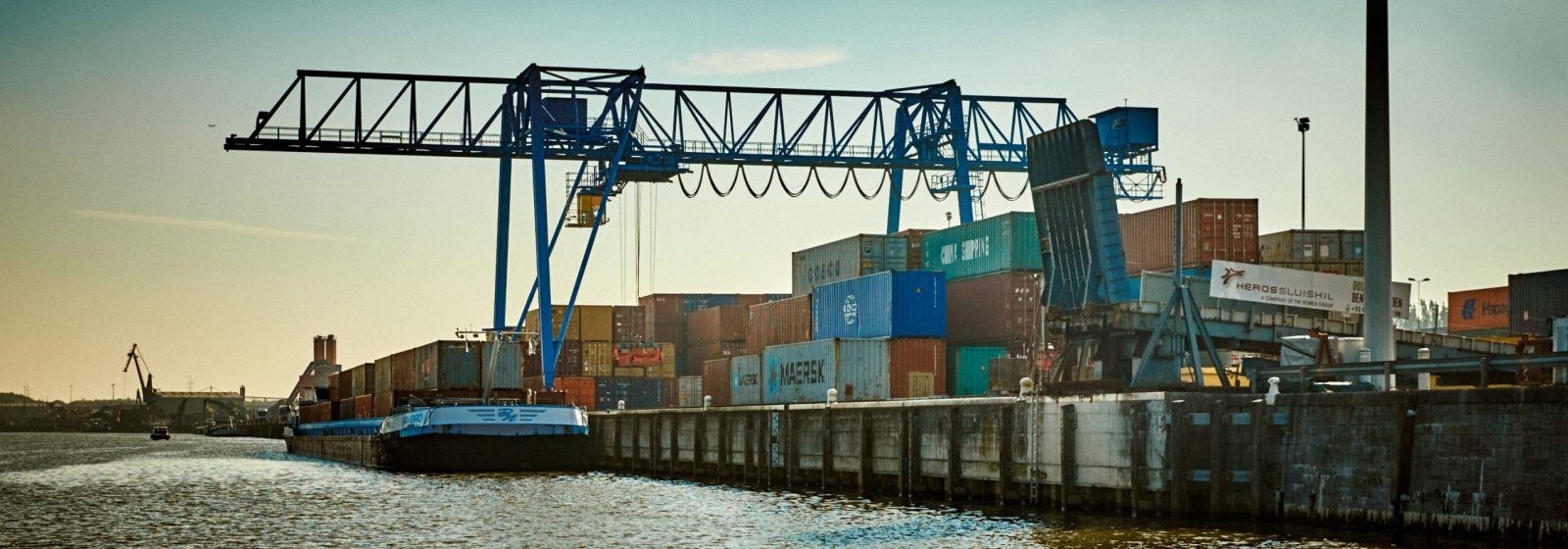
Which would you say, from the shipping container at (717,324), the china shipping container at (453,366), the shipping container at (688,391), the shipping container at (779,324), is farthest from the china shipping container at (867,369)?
the shipping container at (688,391)

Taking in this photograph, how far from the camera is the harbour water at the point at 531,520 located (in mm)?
31188

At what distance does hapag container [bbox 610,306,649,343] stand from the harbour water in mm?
18296

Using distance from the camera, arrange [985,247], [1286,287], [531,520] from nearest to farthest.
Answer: [531,520] → [1286,287] → [985,247]

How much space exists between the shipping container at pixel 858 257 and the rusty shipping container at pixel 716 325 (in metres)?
8.93

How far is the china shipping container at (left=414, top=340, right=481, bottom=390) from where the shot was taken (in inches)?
2440

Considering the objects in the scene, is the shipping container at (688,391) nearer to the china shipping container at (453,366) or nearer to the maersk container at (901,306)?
the china shipping container at (453,366)

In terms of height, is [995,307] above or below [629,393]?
above

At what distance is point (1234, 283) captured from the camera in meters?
43.0

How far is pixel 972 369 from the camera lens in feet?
173

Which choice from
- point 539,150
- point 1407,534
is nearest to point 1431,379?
point 1407,534

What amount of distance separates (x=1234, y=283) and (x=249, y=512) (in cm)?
2669

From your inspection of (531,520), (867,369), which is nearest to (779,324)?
(867,369)

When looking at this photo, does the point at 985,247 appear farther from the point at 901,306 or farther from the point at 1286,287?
the point at 1286,287

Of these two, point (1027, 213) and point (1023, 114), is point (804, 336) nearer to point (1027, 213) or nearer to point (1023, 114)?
point (1027, 213)
